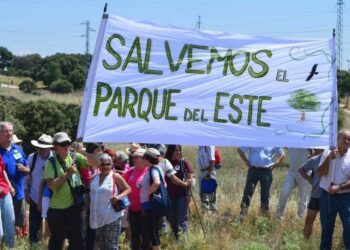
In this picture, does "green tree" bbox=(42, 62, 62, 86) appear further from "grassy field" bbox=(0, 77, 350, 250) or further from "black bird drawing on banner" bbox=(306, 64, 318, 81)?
"black bird drawing on banner" bbox=(306, 64, 318, 81)

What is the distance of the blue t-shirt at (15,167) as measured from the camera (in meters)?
8.29

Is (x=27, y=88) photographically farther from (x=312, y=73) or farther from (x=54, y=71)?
(x=312, y=73)

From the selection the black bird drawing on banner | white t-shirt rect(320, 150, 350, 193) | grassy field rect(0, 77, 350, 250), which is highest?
the black bird drawing on banner

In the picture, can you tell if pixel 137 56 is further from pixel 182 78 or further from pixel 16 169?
pixel 16 169

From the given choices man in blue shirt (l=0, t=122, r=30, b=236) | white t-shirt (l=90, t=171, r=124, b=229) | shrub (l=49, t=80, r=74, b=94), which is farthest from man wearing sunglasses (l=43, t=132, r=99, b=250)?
shrub (l=49, t=80, r=74, b=94)

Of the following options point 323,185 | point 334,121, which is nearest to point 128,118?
point 334,121

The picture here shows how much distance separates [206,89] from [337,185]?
2187 mm

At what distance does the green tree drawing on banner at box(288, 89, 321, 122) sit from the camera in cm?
700

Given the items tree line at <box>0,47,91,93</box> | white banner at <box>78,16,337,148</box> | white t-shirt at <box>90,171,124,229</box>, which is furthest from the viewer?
tree line at <box>0,47,91,93</box>

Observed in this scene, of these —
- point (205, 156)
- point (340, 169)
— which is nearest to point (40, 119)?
point (205, 156)

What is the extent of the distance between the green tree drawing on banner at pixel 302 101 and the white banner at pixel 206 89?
0.4 inches

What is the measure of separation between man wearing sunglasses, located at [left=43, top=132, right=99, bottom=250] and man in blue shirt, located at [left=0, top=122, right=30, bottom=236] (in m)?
1.16

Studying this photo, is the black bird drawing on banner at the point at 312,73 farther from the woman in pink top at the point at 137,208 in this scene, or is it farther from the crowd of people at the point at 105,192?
the woman in pink top at the point at 137,208

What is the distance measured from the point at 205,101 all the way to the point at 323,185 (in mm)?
2179
